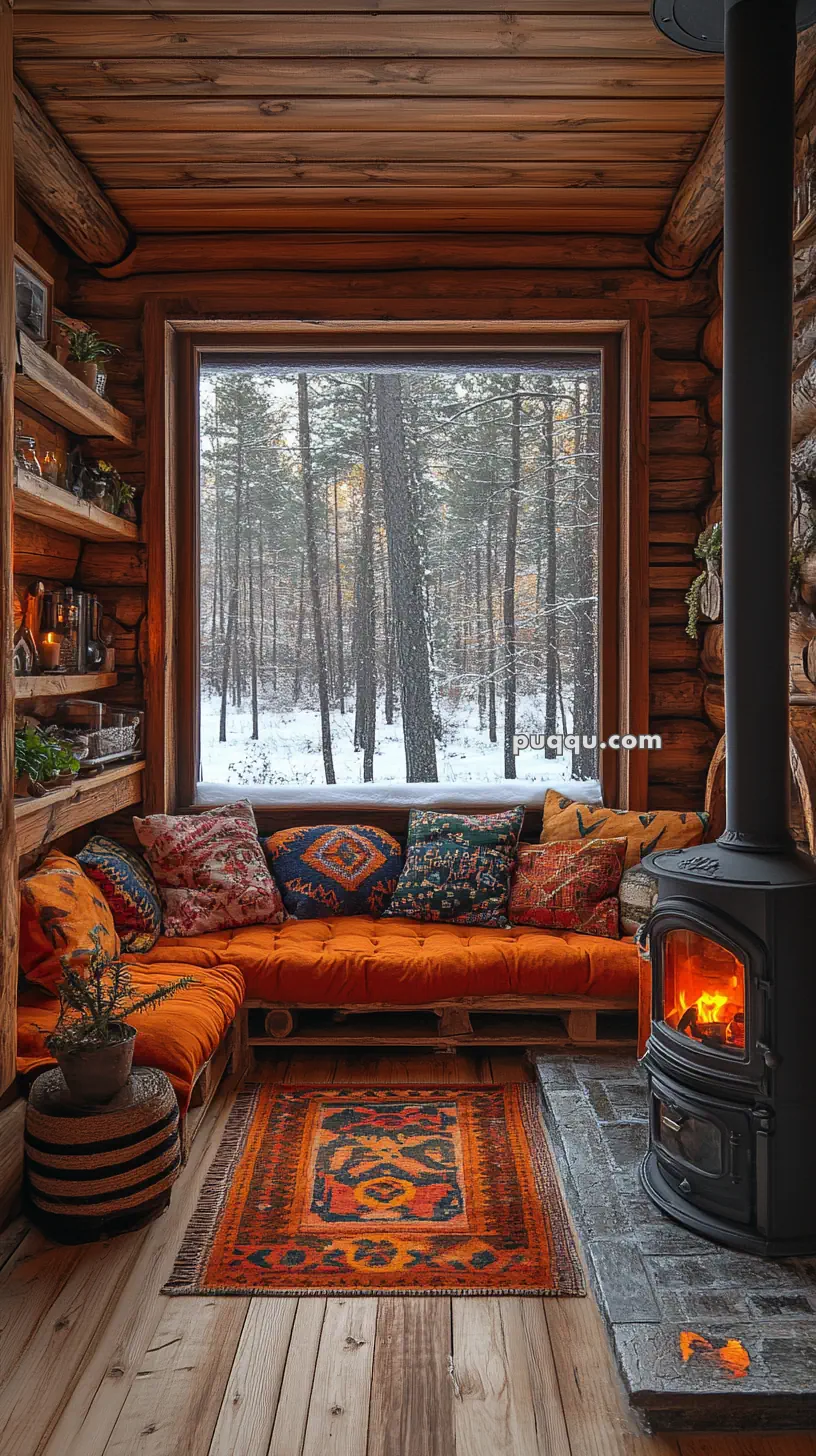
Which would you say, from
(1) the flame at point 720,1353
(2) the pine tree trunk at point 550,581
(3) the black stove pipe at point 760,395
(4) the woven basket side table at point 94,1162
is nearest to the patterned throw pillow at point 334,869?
(2) the pine tree trunk at point 550,581

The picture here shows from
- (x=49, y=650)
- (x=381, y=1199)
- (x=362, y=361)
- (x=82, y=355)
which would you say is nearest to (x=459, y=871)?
(x=381, y=1199)

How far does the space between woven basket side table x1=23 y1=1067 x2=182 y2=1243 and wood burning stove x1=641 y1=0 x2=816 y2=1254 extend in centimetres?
126

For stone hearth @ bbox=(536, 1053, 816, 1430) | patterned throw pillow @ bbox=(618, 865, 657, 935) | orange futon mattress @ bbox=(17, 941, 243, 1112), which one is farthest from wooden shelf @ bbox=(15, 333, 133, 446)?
stone hearth @ bbox=(536, 1053, 816, 1430)

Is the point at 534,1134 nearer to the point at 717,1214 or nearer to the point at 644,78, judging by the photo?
the point at 717,1214

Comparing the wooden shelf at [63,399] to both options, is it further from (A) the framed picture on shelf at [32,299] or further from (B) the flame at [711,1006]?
(B) the flame at [711,1006]

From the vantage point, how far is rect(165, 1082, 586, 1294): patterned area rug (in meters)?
2.34

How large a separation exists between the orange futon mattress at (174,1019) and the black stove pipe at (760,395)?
1.60 m

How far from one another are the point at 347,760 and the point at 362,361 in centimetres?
174

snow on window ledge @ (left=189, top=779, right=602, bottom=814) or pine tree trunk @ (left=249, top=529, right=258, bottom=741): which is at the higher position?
pine tree trunk @ (left=249, top=529, right=258, bottom=741)

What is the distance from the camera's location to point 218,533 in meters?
4.39

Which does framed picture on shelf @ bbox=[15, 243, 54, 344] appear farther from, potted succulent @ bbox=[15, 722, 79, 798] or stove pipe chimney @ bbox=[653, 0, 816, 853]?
stove pipe chimney @ bbox=[653, 0, 816, 853]

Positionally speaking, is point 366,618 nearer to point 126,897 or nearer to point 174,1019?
point 126,897

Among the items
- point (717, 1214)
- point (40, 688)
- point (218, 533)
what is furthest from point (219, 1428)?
point (218, 533)

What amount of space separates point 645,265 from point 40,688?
2.97 metres
